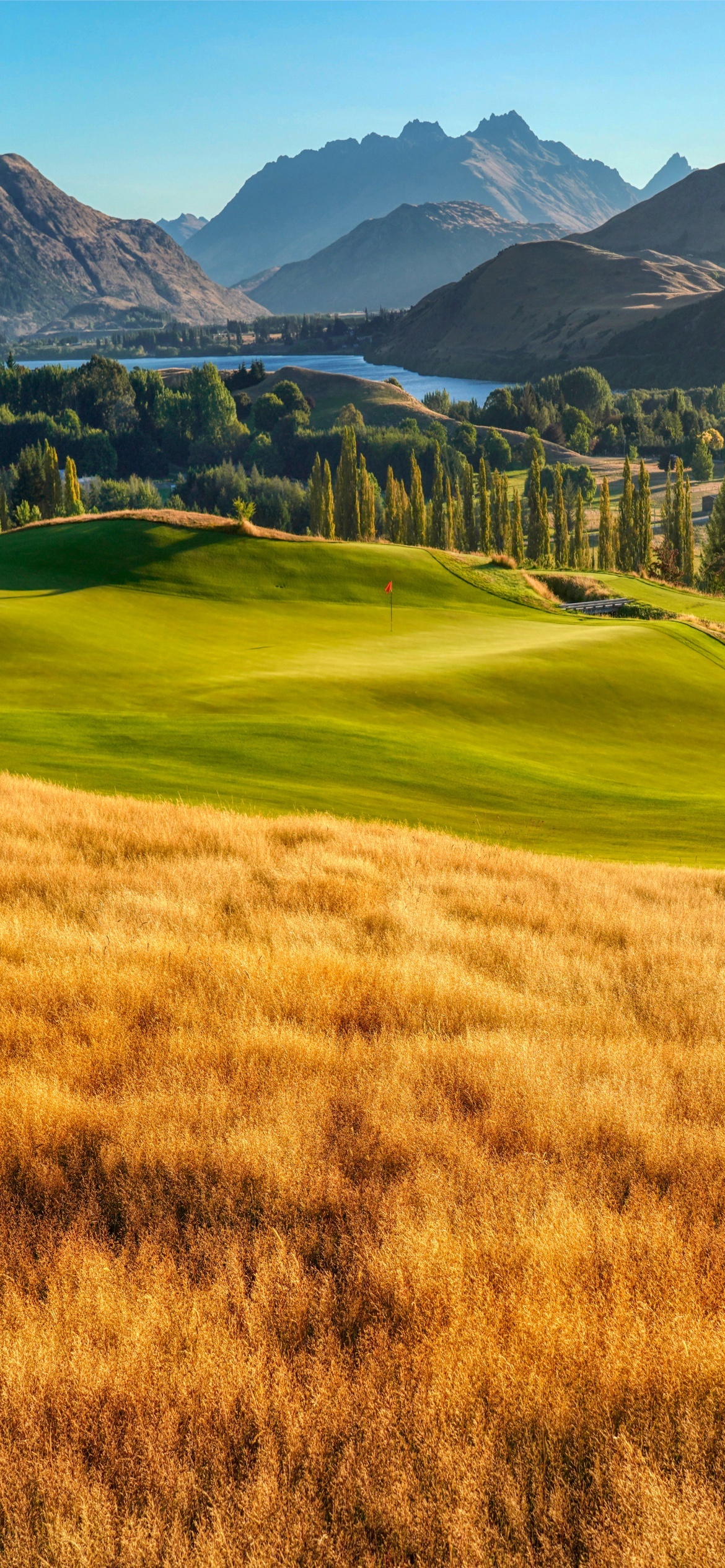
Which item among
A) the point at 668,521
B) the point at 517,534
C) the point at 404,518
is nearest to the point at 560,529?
the point at 517,534

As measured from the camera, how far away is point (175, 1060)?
24.5ft

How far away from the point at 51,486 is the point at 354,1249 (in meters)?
130

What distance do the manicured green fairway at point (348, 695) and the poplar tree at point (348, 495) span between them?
218 feet

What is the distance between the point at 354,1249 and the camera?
548 centimetres

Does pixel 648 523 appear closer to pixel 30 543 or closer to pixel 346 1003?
pixel 30 543

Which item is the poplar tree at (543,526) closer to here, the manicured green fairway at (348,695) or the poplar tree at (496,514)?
the poplar tree at (496,514)

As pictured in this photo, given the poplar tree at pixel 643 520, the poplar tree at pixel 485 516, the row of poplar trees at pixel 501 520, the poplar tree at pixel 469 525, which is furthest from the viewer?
the poplar tree at pixel 469 525

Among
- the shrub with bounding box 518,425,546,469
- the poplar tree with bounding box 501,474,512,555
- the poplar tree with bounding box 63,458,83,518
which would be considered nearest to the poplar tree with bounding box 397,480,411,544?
the poplar tree with bounding box 501,474,512,555

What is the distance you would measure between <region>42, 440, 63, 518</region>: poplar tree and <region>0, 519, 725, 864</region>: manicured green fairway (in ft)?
253

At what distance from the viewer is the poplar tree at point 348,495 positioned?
375ft

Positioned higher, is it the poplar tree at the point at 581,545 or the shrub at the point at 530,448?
the shrub at the point at 530,448

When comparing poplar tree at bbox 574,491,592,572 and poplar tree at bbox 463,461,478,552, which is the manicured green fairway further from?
poplar tree at bbox 463,461,478,552

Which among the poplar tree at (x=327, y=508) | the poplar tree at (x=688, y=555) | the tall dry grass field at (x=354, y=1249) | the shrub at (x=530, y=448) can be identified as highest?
the shrub at (x=530, y=448)

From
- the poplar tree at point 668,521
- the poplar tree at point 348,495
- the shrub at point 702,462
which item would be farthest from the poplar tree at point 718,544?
the shrub at point 702,462
